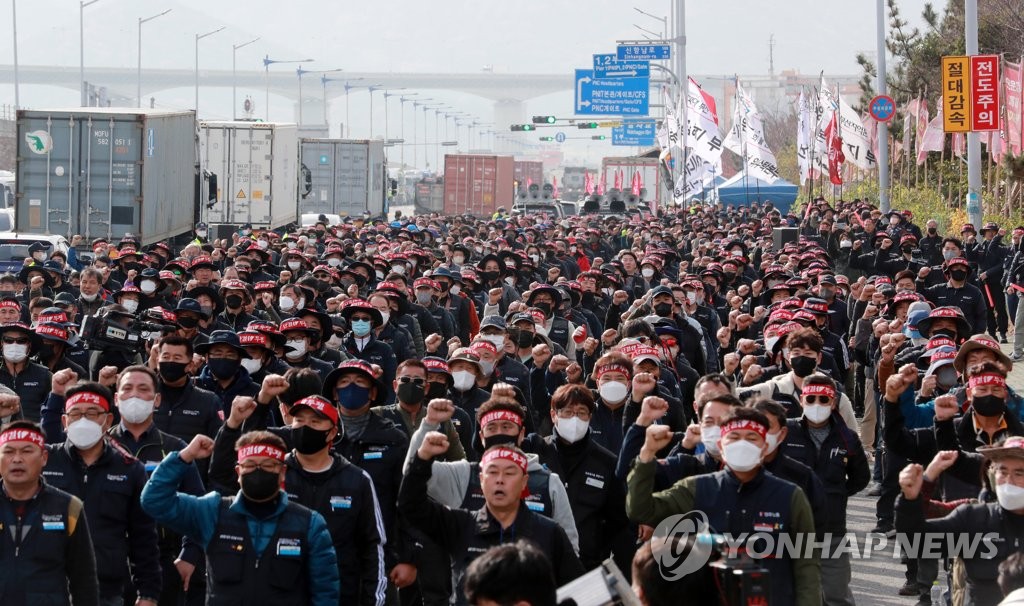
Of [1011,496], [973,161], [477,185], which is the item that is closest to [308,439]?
[1011,496]

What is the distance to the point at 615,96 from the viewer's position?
61.7 meters

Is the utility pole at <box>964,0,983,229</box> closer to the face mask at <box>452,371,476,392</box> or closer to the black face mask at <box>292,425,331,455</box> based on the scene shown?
the face mask at <box>452,371,476,392</box>

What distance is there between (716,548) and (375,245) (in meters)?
22.8

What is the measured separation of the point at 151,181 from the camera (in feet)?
101

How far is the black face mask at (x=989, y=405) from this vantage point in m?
8.97

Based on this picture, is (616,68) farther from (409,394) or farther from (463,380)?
(409,394)

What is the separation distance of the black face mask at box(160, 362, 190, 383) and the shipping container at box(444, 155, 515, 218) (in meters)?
Answer: 62.4

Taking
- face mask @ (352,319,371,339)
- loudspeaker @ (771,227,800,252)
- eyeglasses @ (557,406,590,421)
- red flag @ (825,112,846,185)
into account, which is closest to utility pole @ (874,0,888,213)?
red flag @ (825,112,846,185)

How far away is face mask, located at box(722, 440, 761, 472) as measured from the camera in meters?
6.97

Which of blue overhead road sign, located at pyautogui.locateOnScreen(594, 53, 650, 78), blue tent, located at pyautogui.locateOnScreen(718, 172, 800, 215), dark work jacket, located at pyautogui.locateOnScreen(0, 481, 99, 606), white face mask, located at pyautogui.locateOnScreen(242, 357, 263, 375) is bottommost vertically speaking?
dark work jacket, located at pyautogui.locateOnScreen(0, 481, 99, 606)

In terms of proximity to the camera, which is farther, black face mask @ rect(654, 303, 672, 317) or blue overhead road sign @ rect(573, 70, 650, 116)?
blue overhead road sign @ rect(573, 70, 650, 116)

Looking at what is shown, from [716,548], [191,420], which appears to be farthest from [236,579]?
[191,420]

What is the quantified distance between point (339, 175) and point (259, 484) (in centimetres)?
4787

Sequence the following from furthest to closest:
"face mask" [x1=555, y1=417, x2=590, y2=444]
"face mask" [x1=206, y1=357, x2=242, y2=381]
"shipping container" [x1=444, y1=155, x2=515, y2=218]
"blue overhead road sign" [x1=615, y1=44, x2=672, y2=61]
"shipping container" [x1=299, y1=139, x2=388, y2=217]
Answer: "shipping container" [x1=444, y1=155, x2=515, y2=218] → "blue overhead road sign" [x1=615, y1=44, x2=672, y2=61] → "shipping container" [x1=299, y1=139, x2=388, y2=217] → "face mask" [x1=206, y1=357, x2=242, y2=381] → "face mask" [x1=555, y1=417, x2=590, y2=444]
